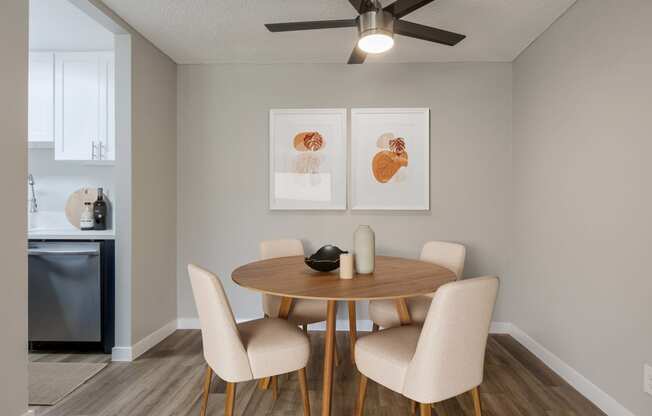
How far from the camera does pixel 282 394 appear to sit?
2.22m

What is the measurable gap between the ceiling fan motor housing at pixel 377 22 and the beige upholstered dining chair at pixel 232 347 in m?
1.40

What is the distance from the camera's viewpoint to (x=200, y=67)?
3.36 meters

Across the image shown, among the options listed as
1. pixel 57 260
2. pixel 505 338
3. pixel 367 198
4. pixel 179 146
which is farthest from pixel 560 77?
pixel 57 260

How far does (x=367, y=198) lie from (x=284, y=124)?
1.01 m

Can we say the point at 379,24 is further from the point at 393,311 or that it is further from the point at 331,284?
the point at 393,311

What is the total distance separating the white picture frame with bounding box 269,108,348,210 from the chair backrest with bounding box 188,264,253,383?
171 centimetres

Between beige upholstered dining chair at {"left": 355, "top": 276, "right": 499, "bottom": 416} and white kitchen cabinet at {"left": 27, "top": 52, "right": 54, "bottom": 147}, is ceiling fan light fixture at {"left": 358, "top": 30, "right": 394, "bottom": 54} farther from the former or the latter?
white kitchen cabinet at {"left": 27, "top": 52, "right": 54, "bottom": 147}

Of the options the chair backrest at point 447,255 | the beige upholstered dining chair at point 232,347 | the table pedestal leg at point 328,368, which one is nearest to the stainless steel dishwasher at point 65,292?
the beige upholstered dining chair at point 232,347

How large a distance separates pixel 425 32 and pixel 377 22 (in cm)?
34

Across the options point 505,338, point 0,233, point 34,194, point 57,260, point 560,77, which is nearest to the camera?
point 0,233

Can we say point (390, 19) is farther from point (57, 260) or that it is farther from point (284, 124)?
point (57, 260)

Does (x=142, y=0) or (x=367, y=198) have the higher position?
(x=142, y=0)

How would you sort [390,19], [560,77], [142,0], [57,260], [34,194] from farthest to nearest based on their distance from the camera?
[34,194] < [57,260] < [560,77] < [142,0] < [390,19]

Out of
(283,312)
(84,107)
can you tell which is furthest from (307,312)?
(84,107)
